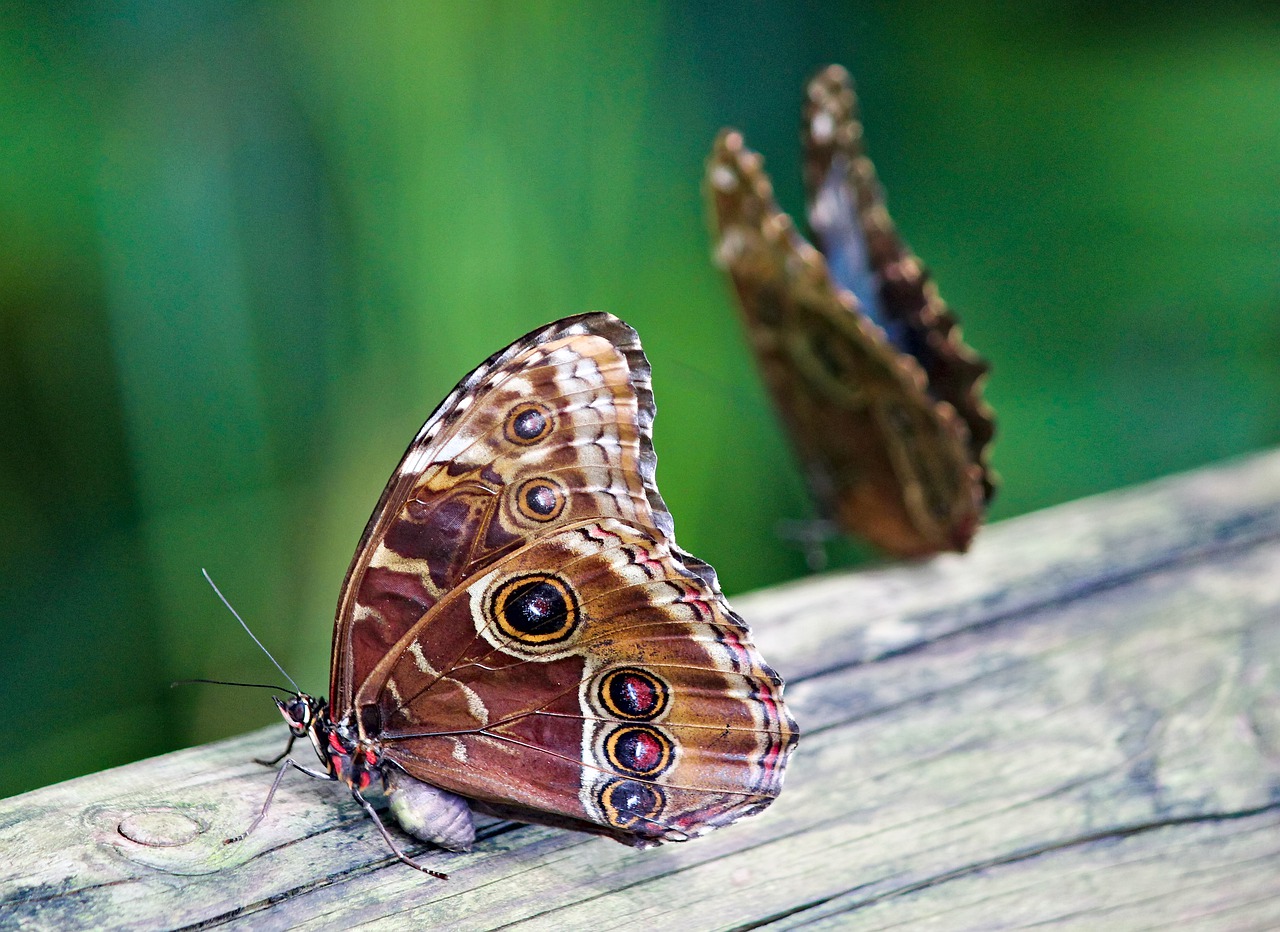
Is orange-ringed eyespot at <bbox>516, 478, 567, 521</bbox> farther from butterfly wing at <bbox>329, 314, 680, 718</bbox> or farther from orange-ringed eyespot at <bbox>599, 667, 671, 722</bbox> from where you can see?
orange-ringed eyespot at <bbox>599, 667, 671, 722</bbox>

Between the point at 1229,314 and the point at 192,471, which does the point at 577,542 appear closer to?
the point at 192,471

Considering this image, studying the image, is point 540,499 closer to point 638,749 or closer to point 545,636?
point 545,636

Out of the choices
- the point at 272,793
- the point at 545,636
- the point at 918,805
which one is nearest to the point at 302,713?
the point at 272,793

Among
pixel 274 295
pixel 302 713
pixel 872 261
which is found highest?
pixel 274 295

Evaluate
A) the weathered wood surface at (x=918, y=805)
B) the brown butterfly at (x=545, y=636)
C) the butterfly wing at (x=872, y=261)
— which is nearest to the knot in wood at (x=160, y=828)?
the weathered wood surface at (x=918, y=805)

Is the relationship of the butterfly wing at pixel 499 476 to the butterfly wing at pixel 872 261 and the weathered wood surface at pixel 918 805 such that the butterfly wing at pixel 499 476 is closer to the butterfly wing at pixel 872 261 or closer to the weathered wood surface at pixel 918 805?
the weathered wood surface at pixel 918 805

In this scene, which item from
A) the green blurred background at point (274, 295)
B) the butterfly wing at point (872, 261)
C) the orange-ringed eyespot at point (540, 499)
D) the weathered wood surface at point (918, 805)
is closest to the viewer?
the weathered wood surface at point (918, 805)
